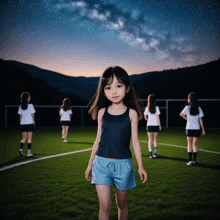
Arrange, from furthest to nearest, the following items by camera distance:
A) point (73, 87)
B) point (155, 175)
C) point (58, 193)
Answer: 1. point (73, 87)
2. point (155, 175)
3. point (58, 193)

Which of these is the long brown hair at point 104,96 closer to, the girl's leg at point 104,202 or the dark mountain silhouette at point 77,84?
the girl's leg at point 104,202

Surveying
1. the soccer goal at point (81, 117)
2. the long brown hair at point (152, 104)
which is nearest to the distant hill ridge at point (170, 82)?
the soccer goal at point (81, 117)

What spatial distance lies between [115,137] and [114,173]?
0.33 m

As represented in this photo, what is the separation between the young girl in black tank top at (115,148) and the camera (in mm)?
2041

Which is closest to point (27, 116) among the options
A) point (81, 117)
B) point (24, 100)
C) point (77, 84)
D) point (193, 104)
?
point (24, 100)

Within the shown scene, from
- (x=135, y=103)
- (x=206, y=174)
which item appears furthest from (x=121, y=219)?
(x=206, y=174)

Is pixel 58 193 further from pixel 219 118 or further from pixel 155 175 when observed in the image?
pixel 219 118

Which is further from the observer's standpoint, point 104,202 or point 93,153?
point 93,153

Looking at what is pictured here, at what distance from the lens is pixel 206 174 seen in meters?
4.98

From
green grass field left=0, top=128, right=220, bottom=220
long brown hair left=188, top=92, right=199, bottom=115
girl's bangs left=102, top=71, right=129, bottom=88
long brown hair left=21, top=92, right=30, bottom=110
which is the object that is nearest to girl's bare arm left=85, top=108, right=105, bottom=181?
girl's bangs left=102, top=71, right=129, bottom=88

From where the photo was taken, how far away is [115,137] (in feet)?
6.97

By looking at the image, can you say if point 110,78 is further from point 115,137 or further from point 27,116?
point 27,116

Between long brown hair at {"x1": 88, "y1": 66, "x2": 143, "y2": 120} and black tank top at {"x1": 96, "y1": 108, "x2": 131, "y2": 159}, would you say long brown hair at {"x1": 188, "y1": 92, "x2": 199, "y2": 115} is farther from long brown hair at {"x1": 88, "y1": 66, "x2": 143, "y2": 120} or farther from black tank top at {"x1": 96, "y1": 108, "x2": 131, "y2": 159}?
black tank top at {"x1": 96, "y1": 108, "x2": 131, "y2": 159}

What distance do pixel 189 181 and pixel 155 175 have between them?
0.75 meters
